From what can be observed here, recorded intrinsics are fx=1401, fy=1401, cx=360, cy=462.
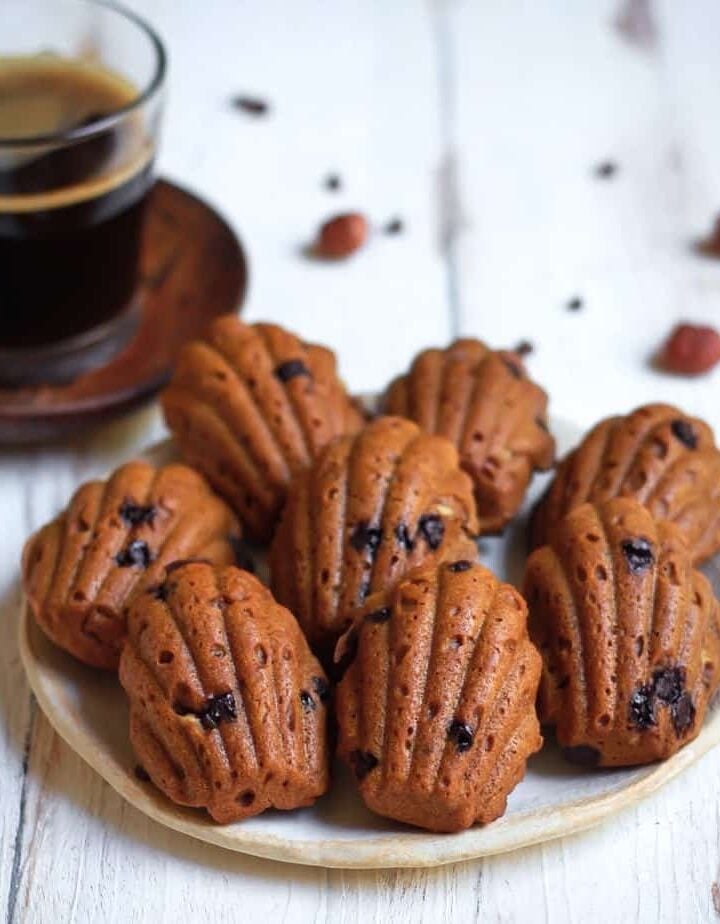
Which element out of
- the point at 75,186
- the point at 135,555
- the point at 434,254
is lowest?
the point at 434,254

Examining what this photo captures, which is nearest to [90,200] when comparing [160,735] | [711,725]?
[160,735]

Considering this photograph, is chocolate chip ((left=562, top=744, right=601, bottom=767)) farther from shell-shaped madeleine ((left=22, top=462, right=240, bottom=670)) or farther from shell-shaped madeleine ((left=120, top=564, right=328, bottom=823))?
shell-shaped madeleine ((left=22, top=462, right=240, bottom=670))

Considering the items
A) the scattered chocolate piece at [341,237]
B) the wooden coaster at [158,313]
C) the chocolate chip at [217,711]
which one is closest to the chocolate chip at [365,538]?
the chocolate chip at [217,711]

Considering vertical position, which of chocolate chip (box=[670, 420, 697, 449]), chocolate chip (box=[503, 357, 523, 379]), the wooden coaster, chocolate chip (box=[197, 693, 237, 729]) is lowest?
the wooden coaster

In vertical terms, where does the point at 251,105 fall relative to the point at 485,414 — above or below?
below

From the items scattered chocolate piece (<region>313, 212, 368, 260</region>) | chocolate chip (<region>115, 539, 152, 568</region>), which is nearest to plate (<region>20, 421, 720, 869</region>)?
chocolate chip (<region>115, 539, 152, 568</region>)

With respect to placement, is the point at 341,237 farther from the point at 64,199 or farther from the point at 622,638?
the point at 622,638

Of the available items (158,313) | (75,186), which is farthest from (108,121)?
(158,313)
